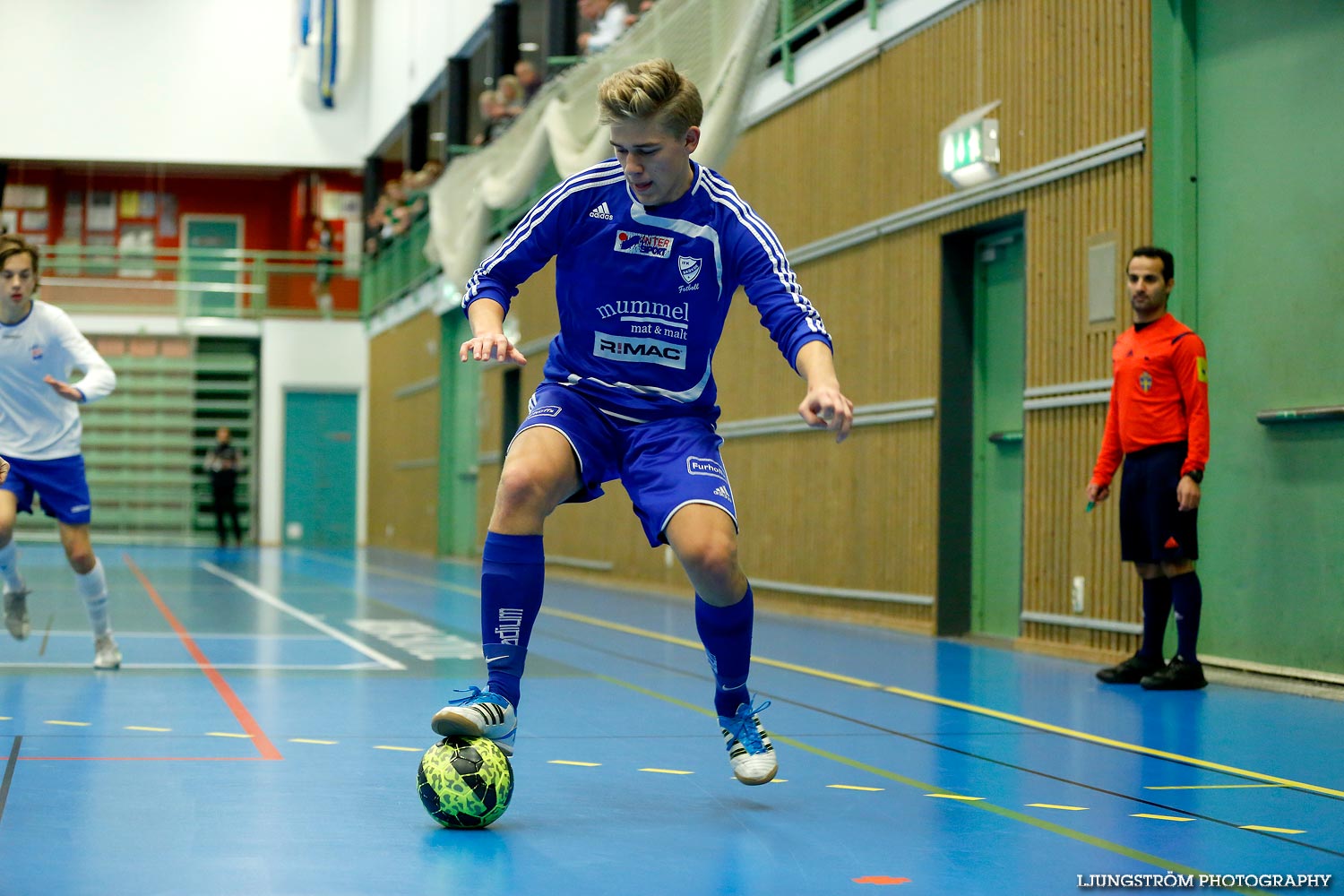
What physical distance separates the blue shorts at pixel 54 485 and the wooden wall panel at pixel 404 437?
619 inches

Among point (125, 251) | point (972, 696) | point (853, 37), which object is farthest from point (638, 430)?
point (125, 251)

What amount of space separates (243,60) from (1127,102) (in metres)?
24.2

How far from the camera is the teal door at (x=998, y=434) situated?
8602 mm

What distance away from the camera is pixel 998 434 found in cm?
879

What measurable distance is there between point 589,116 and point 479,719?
28.7 ft

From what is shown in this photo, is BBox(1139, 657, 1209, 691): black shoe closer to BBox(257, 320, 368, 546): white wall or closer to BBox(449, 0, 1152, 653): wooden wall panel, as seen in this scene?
BBox(449, 0, 1152, 653): wooden wall panel

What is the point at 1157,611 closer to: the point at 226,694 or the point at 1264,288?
the point at 1264,288

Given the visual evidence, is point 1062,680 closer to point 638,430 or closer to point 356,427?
point 638,430

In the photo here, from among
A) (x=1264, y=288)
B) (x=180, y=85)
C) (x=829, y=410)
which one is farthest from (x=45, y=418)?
(x=180, y=85)

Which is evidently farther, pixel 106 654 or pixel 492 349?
pixel 106 654

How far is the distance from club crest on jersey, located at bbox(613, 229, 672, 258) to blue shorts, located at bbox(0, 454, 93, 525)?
11.7ft

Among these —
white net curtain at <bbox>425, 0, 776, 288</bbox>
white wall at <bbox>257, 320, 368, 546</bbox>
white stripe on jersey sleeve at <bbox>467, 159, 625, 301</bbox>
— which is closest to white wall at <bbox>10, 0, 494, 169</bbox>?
white wall at <bbox>257, 320, 368, 546</bbox>

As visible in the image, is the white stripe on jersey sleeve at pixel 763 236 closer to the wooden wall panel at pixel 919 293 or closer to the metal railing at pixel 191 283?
the wooden wall panel at pixel 919 293

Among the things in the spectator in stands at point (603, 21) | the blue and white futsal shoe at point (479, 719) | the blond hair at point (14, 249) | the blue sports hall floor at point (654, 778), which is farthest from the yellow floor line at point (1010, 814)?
the spectator in stands at point (603, 21)
